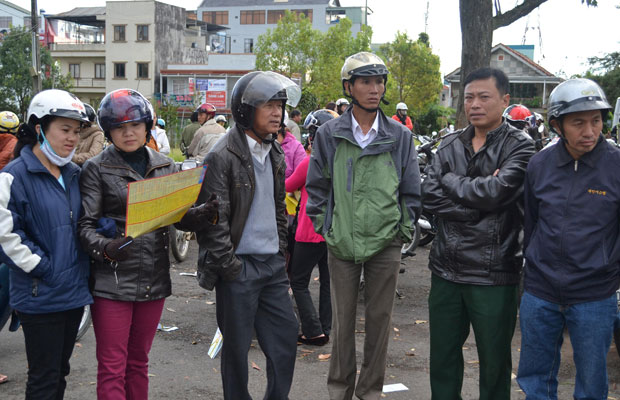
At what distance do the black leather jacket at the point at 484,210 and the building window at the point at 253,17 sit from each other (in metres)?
86.0

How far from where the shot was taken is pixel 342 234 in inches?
156

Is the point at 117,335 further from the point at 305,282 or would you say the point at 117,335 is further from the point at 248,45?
the point at 248,45

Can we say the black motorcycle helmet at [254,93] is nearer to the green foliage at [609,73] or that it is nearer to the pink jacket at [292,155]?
the pink jacket at [292,155]

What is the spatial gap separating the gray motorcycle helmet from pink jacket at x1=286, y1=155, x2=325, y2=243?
2.47 m

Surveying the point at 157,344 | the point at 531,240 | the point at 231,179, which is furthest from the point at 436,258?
the point at 157,344

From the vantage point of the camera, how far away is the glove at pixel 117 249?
303cm

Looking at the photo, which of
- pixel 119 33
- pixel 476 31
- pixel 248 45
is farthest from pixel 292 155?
pixel 248 45

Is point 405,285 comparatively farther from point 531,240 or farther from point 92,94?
point 92,94

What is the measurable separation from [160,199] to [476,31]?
34.3 feet

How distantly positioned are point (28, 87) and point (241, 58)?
23087 millimetres

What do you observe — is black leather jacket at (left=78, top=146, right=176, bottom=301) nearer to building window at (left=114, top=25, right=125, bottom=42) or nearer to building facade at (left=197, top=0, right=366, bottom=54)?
building window at (left=114, top=25, right=125, bottom=42)

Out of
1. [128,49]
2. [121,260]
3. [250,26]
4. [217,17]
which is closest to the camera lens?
[121,260]

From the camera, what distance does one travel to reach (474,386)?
4.63 metres

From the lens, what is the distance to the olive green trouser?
11.9 ft
